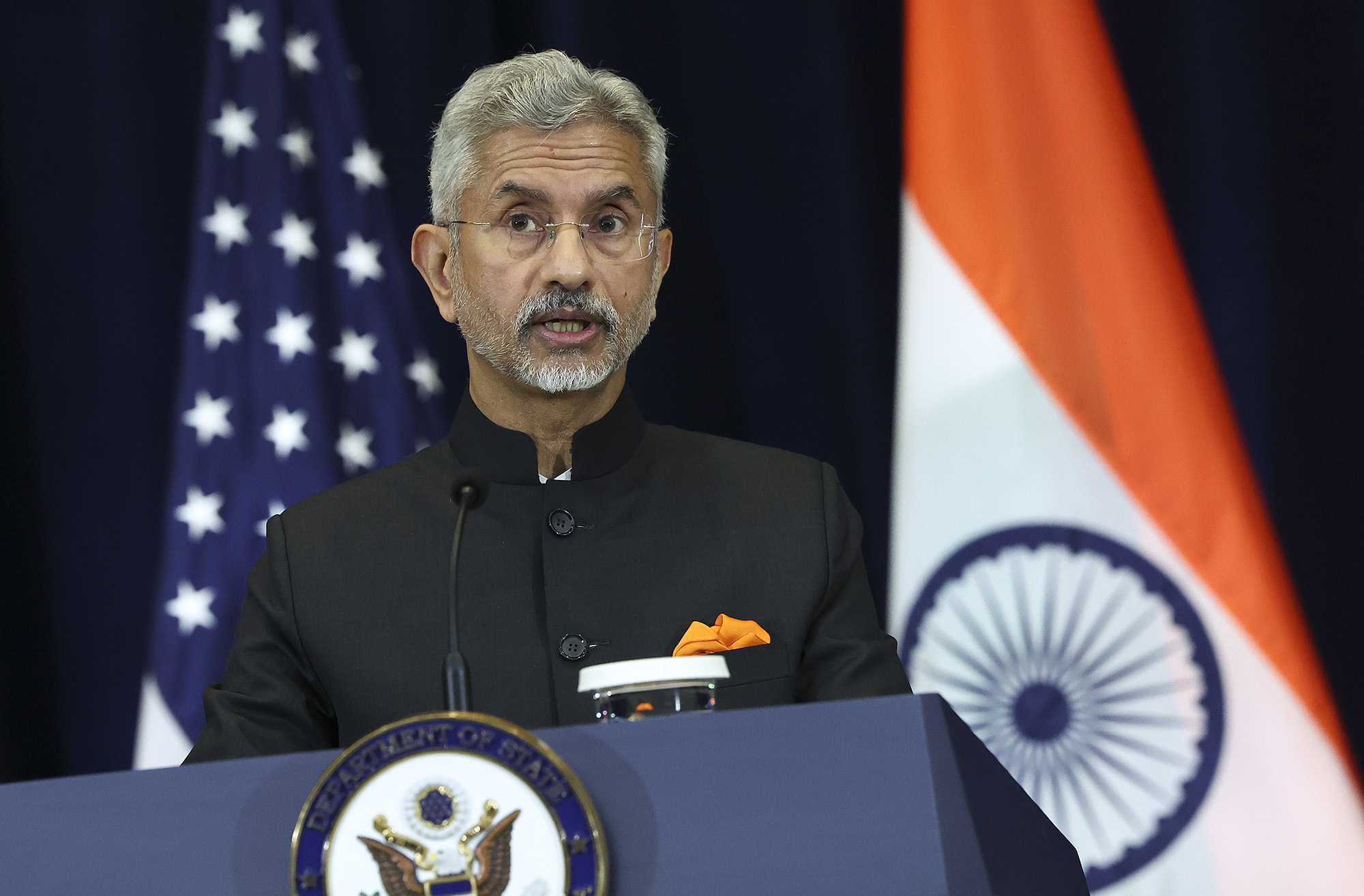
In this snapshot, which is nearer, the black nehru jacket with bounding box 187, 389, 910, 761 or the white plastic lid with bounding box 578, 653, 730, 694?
the white plastic lid with bounding box 578, 653, 730, 694

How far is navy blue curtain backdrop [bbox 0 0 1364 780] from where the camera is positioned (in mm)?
2271

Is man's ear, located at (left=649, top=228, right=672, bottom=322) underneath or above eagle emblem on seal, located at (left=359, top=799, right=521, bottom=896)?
above

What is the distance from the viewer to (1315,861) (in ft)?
7.15

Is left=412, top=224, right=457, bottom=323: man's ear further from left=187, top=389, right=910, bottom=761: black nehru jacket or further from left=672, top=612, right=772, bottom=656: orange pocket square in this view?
left=672, top=612, right=772, bottom=656: orange pocket square

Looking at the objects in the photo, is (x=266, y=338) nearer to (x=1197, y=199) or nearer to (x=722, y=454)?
(x=722, y=454)

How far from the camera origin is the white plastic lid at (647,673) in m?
0.99

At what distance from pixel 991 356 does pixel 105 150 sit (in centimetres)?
157

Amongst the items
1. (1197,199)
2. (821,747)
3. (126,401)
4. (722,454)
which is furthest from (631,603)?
(1197,199)

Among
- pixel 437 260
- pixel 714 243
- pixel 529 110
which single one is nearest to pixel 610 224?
pixel 529 110

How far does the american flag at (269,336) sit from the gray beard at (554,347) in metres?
0.66

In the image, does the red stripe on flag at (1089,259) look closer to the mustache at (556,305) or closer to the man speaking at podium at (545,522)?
the man speaking at podium at (545,522)

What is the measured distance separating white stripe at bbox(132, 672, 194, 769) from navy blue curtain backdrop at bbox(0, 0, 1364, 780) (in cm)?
3

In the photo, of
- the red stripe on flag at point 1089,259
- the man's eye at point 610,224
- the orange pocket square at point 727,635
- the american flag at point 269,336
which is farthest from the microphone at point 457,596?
the red stripe on flag at point 1089,259

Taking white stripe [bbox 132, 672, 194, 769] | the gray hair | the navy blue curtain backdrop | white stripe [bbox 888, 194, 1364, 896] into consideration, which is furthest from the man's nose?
white stripe [bbox 132, 672, 194, 769]
